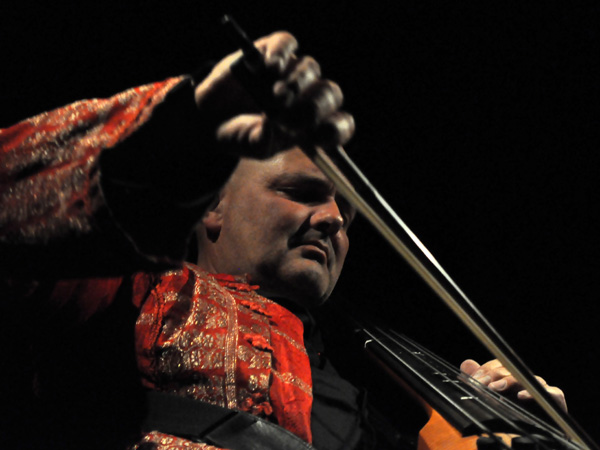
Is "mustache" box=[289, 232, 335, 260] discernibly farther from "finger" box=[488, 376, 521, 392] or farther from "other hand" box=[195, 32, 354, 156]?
"other hand" box=[195, 32, 354, 156]

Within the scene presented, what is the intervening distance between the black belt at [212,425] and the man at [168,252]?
0.04 ft

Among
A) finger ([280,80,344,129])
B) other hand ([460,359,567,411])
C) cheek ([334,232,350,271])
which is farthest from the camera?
cheek ([334,232,350,271])

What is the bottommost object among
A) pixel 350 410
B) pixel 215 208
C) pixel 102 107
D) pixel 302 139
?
pixel 350 410

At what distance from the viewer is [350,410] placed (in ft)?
4.10

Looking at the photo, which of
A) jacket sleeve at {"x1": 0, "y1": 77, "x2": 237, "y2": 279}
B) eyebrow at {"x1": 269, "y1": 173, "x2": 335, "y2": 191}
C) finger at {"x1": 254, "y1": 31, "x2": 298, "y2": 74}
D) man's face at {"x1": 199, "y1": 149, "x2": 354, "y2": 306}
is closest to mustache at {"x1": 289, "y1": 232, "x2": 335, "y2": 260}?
man's face at {"x1": 199, "y1": 149, "x2": 354, "y2": 306}

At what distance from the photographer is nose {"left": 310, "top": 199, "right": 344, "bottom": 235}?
1.26 metres

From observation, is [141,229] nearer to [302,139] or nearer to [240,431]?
[302,139]

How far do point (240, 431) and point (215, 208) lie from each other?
0.59 m

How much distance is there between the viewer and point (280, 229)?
125 centimetres

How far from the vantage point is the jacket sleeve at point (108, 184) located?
636mm

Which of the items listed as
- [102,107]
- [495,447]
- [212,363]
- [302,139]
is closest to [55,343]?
[212,363]

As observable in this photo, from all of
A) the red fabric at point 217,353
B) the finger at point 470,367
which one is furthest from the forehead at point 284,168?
the finger at point 470,367

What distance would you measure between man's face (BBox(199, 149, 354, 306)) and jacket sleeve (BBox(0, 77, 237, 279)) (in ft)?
1.81

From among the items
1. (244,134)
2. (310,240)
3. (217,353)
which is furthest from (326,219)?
(244,134)
